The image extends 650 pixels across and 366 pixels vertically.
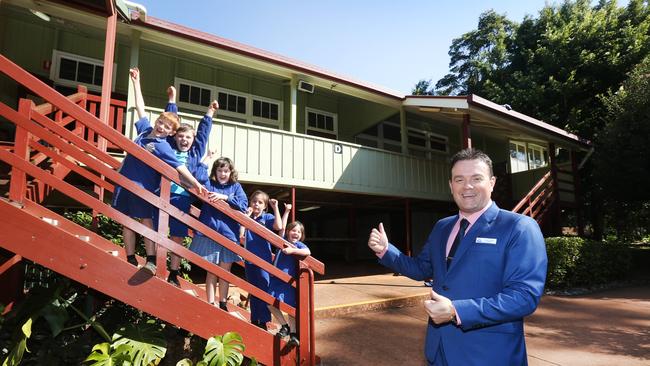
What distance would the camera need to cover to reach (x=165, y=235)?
332 centimetres

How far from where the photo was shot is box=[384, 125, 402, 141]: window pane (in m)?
13.2

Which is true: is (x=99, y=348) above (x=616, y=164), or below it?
below

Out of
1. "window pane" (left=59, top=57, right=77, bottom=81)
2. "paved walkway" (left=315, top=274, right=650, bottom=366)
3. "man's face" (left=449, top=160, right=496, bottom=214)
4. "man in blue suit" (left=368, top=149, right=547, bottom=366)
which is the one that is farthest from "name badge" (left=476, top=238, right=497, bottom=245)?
"window pane" (left=59, top=57, right=77, bottom=81)

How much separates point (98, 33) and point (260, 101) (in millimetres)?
4205

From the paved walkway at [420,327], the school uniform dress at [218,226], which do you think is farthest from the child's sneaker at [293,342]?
the school uniform dress at [218,226]

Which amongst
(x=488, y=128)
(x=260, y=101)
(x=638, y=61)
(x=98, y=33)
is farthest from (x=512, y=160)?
(x=98, y=33)

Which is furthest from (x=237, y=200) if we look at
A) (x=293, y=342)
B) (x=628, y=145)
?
(x=628, y=145)

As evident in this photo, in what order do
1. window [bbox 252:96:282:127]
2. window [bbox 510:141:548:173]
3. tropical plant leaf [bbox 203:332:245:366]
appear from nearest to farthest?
tropical plant leaf [bbox 203:332:245:366] < window [bbox 252:96:282:127] < window [bbox 510:141:548:173]

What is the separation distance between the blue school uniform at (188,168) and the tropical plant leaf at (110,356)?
1.10m

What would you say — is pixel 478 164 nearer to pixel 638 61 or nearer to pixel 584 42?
pixel 638 61

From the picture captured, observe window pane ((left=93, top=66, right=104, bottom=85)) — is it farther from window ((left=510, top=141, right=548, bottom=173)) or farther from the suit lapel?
window ((left=510, top=141, right=548, bottom=173))

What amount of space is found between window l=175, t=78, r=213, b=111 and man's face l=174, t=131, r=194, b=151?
652 cm

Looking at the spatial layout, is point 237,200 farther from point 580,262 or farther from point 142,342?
point 580,262

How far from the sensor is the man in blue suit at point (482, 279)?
5.27ft
